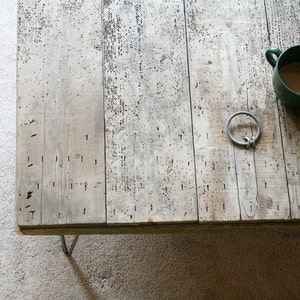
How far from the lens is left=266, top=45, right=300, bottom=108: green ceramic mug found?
0.89m

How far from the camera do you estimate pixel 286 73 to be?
0.93m

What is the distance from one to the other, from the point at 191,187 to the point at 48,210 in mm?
279

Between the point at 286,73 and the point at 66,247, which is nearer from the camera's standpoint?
the point at 286,73

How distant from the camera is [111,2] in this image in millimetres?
1034

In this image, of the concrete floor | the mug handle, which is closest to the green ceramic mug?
the mug handle

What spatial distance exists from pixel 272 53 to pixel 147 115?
276 mm

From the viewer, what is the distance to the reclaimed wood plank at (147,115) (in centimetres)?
90

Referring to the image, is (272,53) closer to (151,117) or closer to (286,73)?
(286,73)

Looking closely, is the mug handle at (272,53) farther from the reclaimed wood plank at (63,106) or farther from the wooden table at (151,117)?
the reclaimed wood plank at (63,106)

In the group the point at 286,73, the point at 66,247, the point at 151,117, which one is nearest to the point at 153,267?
the point at 66,247

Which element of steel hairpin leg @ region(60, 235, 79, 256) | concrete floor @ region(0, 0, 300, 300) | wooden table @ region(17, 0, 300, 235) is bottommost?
concrete floor @ region(0, 0, 300, 300)

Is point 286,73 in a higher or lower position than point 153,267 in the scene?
higher

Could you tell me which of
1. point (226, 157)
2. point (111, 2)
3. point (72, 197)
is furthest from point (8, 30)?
point (226, 157)

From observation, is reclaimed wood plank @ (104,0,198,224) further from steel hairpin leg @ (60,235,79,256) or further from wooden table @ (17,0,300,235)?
steel hairpin leg @ (60,235,79,256)
